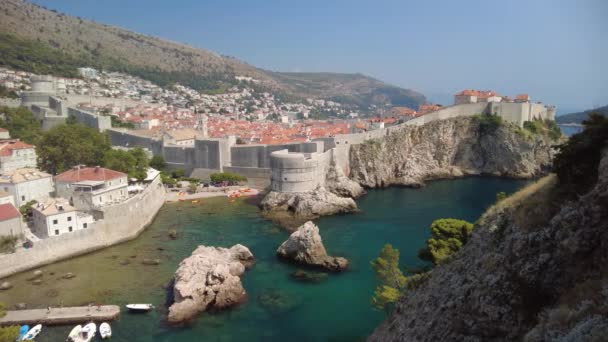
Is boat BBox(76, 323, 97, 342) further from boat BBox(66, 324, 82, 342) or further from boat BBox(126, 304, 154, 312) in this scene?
boat BBox(126, 304, 154, 312)

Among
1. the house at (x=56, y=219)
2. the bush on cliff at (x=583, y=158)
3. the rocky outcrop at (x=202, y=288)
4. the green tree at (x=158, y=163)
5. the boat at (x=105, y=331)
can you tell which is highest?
the bush on cliff at (x=583, y=158)

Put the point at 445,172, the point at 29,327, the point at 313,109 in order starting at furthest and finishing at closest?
1. the point at 313,109
2. the point at 445,172
3. the point at 29,327

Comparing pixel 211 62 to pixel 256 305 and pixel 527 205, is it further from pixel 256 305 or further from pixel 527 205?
pixel 527 205

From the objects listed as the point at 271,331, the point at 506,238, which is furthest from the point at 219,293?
the point at 506,238

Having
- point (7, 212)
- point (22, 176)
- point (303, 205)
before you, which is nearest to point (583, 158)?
point (7, 212)

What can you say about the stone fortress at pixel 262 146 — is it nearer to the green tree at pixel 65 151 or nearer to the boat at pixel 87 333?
the green tree at pixel 65 151

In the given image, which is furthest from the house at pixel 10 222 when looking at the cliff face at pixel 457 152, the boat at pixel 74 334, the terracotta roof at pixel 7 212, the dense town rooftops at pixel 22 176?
the cliff face at pixel 457 152

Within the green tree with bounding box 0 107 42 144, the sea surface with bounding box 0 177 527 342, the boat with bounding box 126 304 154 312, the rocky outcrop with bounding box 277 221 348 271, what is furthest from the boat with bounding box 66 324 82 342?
the green tree with bounding box 0 107 42 144
